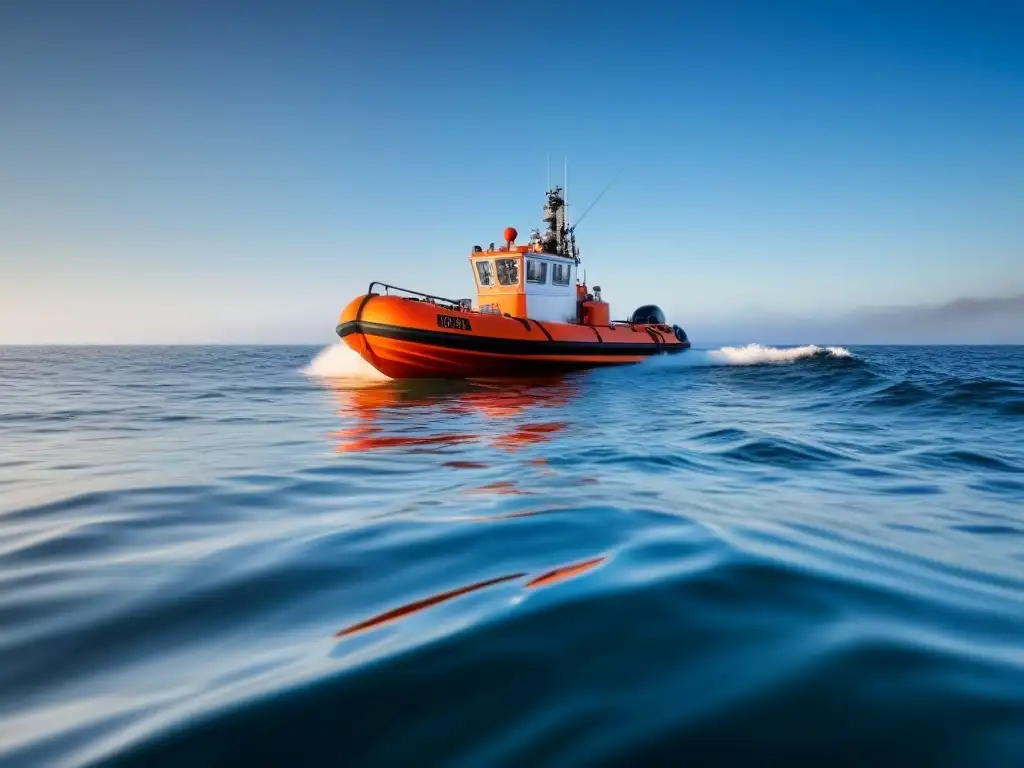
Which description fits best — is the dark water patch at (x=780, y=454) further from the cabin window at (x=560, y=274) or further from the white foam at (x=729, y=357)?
the white foam at (x=729, y=357)

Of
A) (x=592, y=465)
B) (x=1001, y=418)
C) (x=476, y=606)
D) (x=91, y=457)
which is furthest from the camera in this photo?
(x=1001, y=418)

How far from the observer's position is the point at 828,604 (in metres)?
2.01

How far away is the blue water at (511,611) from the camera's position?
128 centimetres

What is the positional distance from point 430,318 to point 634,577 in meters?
12.5

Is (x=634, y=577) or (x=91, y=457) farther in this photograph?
(x=91, y=457)

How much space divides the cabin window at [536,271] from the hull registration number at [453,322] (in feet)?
12.7

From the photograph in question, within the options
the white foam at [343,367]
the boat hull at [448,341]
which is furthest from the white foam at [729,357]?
the white foam at [343,367]

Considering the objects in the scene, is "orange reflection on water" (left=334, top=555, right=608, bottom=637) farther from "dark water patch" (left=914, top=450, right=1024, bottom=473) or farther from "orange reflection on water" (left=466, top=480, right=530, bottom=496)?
"dark water patch" (left=914, top=450, right=1024, bottom=473)

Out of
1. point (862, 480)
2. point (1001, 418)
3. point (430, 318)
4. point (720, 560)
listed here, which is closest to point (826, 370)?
point (1001, 418)

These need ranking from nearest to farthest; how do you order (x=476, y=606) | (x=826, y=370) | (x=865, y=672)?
(x=865, y=672)
(x=476, y=606)
(x=826, y=370)

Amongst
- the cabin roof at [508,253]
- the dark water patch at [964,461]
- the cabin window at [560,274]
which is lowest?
the dark water patch at [964,461]

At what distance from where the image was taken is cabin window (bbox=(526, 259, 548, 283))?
1805 centimetres

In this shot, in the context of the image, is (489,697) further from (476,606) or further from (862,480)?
(862,480)

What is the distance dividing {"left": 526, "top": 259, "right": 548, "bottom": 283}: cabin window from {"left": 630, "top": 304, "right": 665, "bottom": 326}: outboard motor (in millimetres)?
6382
